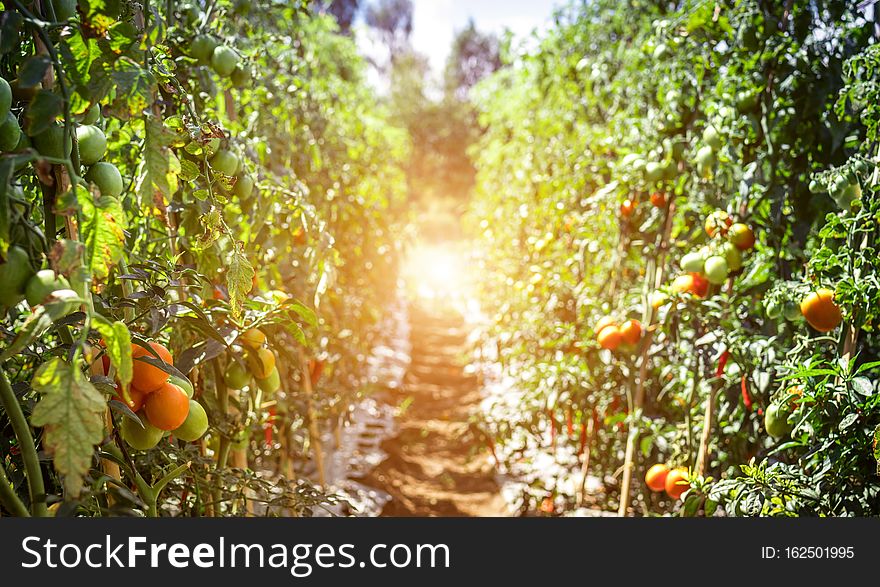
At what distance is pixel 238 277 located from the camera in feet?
2.78

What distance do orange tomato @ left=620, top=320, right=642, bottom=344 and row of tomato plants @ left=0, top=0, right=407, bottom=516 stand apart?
0.82m

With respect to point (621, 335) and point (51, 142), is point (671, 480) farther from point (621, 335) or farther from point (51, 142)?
point (51, 142)

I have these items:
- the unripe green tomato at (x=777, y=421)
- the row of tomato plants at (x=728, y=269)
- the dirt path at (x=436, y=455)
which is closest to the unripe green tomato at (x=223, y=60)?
the row of tomato plants at (x=728, y=269)

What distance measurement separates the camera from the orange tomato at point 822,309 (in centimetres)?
115

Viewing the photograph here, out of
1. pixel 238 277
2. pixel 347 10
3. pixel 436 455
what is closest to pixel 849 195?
pixel 238 277

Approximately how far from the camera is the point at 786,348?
1377mm

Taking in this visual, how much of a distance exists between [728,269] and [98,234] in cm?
129

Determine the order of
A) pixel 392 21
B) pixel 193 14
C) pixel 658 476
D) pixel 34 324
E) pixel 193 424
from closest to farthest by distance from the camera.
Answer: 1. pixel 34 324
2. pixel 193 424
3. pixel 193 14
4. pixel 658 476
5. pixel 392 21

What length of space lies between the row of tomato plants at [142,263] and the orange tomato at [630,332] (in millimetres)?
824

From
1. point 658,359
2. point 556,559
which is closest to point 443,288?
point 658,359

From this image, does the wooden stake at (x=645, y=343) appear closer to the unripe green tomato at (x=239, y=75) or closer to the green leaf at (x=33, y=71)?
the unripe green tomato at (x=239, y=75)

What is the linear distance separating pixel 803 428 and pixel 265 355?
3.26ft

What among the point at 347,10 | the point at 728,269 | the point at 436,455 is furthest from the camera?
the point at 347,10

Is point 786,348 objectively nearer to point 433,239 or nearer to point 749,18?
point 749,18
